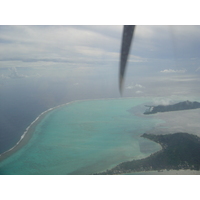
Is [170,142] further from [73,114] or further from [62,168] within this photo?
[73,114]

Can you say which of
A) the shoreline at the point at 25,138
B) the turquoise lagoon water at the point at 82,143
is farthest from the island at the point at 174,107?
the shoreline at the point at 25,138

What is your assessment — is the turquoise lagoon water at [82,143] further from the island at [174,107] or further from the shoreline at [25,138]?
the island at [174,107]

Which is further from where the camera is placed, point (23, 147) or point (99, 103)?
point (99, 103)

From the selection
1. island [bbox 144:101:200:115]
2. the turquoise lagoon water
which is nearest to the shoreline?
the turquoise lagoon water

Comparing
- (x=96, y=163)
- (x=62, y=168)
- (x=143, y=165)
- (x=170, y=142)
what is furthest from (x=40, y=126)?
(x=170, y=142)

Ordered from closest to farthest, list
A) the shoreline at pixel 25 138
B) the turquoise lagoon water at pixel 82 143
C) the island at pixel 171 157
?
the island at pixel 171 157 → the turquoise lagoon water at pixel 82 143 → the shoreline at pixel 25 138

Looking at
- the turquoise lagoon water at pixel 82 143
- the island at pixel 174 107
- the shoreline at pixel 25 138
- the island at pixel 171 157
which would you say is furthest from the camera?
the island at pixel 174 107

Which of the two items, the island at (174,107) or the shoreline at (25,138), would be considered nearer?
the shoreline at (25,138)

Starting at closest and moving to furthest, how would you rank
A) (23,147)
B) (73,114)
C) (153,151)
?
(153,151) < (23,147) < (73,114)
